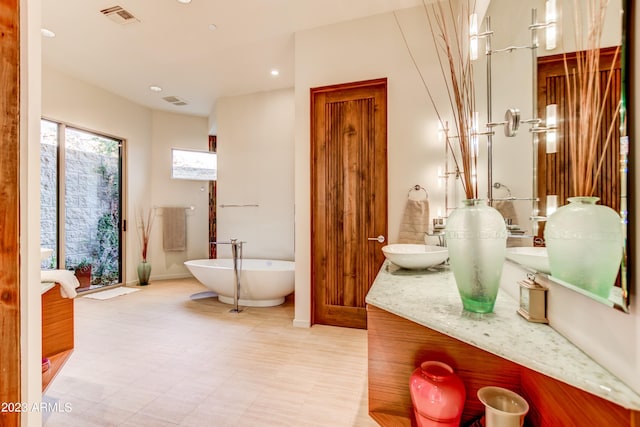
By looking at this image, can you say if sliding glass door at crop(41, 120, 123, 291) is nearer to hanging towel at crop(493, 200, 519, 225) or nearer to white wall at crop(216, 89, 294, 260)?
white wall at crop(216, 89, 294, 260)

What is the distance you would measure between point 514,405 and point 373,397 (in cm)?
59

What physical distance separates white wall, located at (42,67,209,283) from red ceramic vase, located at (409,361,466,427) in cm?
542

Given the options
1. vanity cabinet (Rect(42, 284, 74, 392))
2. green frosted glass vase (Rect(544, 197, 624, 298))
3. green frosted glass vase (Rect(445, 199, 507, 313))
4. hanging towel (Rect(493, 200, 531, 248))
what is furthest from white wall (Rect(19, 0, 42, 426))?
hanging towel (Rect(493, 200, 531, 248))

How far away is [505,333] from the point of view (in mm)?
861

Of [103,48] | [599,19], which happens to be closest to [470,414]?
[599,19]

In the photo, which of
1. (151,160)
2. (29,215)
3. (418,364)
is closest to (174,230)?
(151,160)

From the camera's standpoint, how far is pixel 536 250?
3.40 ft

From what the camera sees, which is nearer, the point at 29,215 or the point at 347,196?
the point at 29,215

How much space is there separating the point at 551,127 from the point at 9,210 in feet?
6.04

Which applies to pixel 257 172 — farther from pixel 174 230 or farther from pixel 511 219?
pixel 511 219

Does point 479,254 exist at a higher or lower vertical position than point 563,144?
lower

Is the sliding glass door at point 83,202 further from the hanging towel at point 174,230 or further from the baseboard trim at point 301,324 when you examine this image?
the baseboard trim at point 301,324

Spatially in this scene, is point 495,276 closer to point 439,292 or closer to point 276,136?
point 439,292

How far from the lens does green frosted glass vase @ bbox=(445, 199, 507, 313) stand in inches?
39.3
